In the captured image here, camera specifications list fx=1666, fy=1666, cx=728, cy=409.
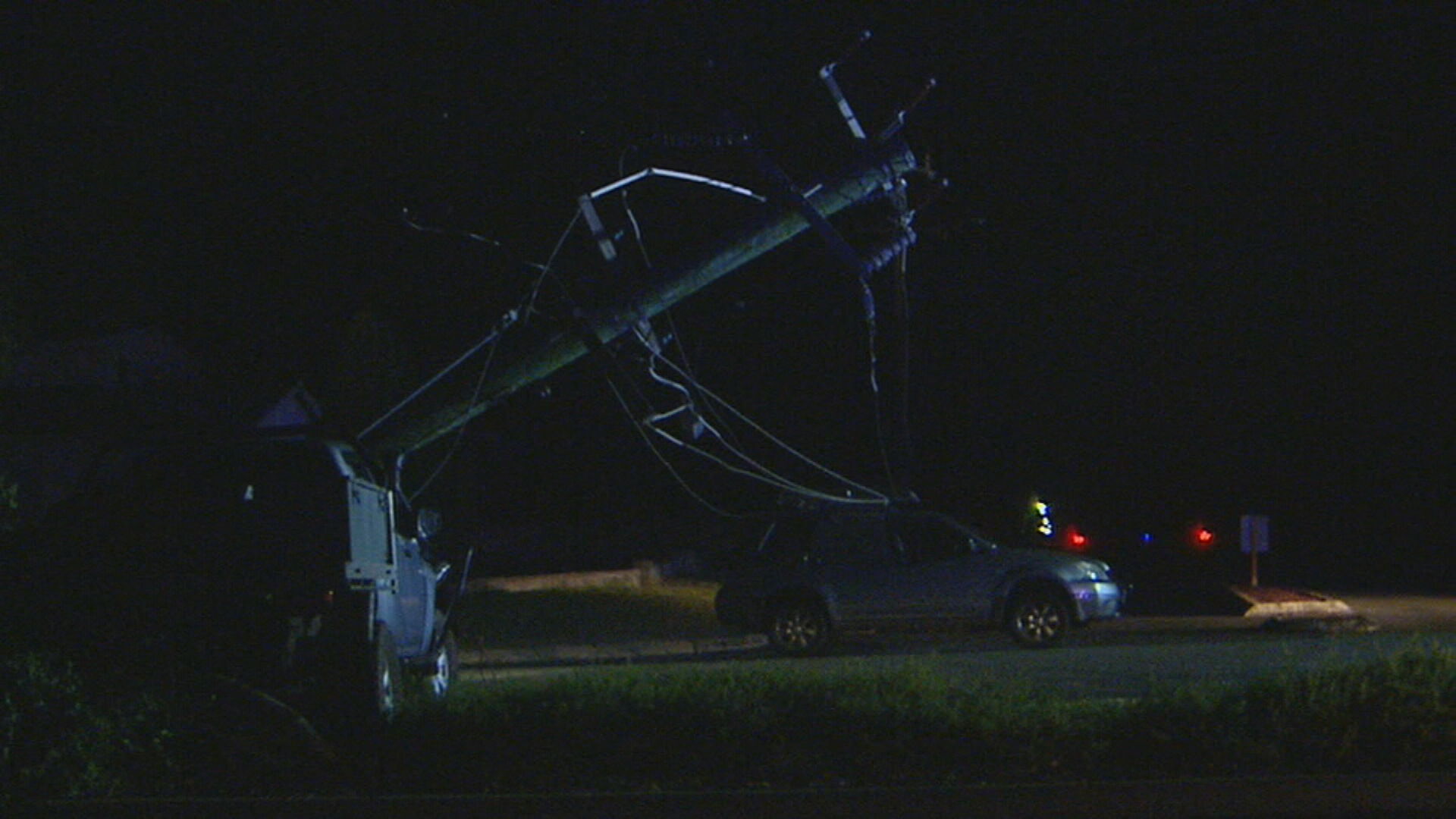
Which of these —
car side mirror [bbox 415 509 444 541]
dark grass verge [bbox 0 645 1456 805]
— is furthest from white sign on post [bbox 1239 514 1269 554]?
dark grass verge [bbox 0 645 1456 805]

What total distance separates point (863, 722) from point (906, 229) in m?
6.88

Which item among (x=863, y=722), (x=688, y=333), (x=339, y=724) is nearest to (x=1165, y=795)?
(x=863, y=722)

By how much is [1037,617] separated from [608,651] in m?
5.74

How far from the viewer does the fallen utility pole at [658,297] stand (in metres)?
15.0

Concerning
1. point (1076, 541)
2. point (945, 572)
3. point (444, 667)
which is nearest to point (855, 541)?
point (945, 572)

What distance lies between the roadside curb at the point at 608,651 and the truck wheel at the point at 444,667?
17.2 feet

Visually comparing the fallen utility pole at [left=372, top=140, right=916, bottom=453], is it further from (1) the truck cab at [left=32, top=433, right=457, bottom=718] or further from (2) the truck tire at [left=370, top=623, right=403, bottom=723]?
(2) the truck tire at [left=370, top=623, right=403, bottom=723]

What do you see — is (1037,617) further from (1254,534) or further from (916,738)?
(916,738)

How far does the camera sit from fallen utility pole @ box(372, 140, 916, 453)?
15.0 metres

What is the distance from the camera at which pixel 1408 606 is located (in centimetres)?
2941

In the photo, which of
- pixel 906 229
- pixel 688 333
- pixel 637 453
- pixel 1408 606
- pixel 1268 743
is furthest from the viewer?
pixel 637 453

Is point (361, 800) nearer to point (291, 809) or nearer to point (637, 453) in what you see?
point (291, 809)

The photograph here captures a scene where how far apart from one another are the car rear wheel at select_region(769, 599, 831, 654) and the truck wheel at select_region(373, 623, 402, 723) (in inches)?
394

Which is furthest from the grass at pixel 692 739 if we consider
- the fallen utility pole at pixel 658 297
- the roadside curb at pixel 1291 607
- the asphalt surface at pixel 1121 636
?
the roadside curb at pixel 1291 607
